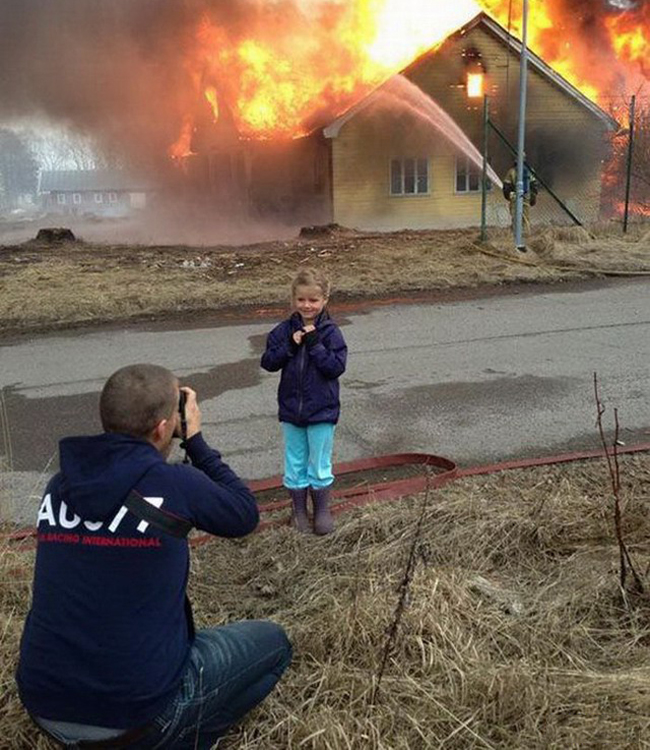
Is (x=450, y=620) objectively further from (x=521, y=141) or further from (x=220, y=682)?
(x=521, y=141)

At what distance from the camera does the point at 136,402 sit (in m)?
1.83

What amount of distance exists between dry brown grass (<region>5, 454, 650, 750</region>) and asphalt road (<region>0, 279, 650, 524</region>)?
113 centimetres

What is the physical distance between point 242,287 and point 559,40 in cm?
2367

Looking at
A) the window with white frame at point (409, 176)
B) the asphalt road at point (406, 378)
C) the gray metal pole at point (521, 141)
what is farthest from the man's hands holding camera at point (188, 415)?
the window with white frame at point (409, 176)

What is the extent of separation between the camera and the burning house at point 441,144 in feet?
69.3

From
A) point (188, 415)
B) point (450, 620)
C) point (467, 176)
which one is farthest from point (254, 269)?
point (467, 176)

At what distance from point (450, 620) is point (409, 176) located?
21200 mm

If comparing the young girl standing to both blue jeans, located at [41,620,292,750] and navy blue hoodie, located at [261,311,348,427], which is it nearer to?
navy blue hoodie, located at [261,311,348,427]

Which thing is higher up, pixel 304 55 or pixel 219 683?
pixel 304 55

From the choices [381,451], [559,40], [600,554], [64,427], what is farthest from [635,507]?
[559,40]

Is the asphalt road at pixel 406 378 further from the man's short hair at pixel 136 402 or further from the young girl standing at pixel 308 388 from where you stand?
the man's short hair at pixel 136 402

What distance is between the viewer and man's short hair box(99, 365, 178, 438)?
1823 millimetres

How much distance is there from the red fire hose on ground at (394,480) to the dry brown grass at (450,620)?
0.14 meters

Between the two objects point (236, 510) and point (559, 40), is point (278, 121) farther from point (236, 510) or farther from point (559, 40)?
point (236, 510)
